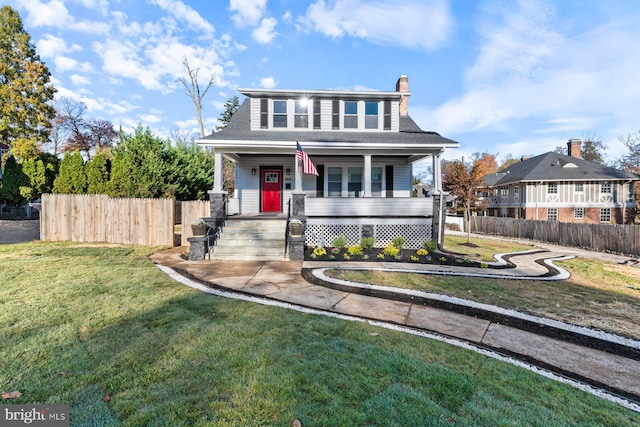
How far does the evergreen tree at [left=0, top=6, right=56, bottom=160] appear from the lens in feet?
67.1

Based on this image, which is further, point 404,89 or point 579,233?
point 579,233

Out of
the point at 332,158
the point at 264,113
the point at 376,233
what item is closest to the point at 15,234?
the point at 264,113

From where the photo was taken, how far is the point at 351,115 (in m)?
12.2

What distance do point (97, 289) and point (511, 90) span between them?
20.9 metres

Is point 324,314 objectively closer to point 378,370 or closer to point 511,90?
point 378,370

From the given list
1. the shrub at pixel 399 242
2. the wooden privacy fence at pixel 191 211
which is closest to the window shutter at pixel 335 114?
the shrub at pixel 399 242

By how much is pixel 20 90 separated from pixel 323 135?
83.6 ft

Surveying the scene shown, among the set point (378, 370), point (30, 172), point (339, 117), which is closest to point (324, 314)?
point (378, 370)

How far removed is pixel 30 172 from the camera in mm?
17359

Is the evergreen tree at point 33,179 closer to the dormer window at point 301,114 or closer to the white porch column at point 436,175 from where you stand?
the dormer window at point 301,114

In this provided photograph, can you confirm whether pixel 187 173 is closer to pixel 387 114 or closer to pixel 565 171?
pixel 387 114

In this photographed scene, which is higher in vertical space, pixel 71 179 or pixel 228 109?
pixel 228 109

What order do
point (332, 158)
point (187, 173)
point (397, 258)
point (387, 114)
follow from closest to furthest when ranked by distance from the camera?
point (397, 258), point (387, 114), point (332, 158), point (187, 173)

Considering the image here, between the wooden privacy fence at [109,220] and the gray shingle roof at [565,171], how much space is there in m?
30.4
